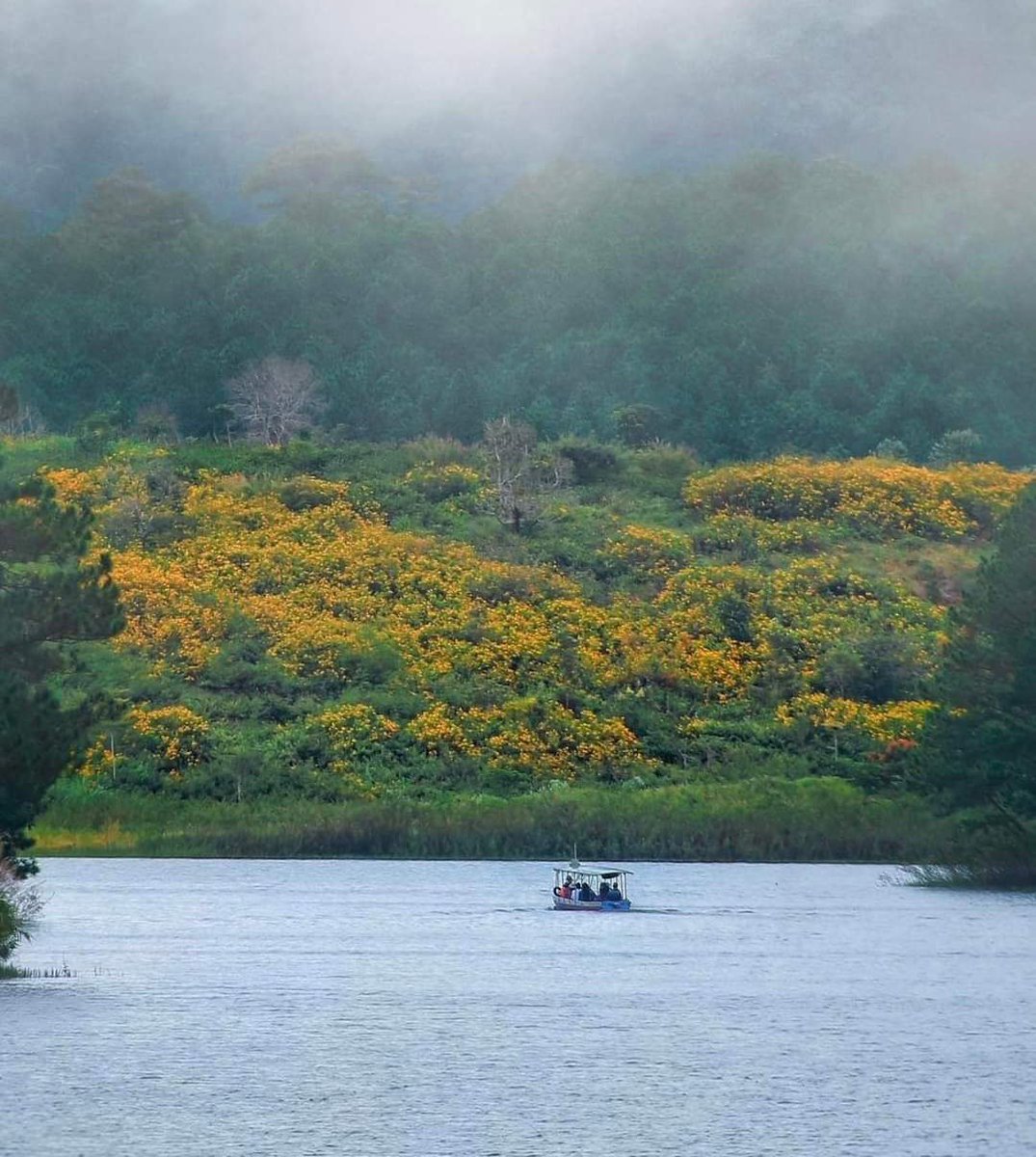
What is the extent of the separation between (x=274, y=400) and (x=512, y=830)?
200 feet

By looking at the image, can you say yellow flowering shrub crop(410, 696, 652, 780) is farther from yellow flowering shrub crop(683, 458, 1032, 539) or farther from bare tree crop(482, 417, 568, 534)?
yellow flowering shrub crop(683, 458, 1032, 539)

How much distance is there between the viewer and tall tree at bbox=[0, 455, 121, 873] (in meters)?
48.3

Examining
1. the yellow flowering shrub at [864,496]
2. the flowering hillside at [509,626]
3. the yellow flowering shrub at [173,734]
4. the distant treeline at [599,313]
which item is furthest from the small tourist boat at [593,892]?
the distant treeline at [599,313]

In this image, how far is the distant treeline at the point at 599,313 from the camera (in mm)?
139250

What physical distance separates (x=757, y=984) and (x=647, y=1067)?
33.7 ft

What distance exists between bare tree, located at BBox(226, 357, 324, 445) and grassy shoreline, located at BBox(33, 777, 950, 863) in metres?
54.3

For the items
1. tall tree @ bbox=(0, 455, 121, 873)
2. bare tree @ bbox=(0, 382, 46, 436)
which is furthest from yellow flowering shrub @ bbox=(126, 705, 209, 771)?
tall tree @ bbox=(0, 455, 121, 873)

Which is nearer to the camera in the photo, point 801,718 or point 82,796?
point 82,796

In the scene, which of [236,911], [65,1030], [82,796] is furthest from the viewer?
[82,796]

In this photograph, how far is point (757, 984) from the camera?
4459 centimetres

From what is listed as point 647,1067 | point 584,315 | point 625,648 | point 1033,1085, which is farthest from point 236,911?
point 584,315

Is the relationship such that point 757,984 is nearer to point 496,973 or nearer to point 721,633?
point 496,973

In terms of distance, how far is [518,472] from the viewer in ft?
368

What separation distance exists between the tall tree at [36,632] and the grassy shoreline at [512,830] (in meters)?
21.6
